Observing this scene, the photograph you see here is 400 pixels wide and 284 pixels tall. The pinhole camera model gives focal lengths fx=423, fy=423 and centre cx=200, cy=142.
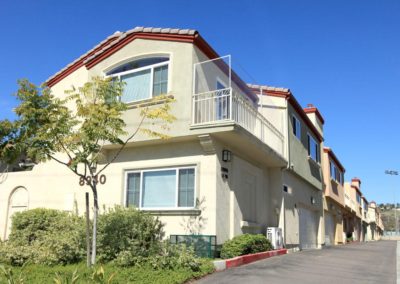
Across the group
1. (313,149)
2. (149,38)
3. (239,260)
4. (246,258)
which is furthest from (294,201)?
(149,38)

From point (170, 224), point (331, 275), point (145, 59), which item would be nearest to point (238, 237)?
point (170, 224)

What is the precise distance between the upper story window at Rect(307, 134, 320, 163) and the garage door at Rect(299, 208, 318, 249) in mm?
3169

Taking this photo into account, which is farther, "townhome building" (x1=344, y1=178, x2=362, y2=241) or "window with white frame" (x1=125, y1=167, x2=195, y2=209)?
"townhome building" (x1=344, y1=178, x2=362, y2=241)

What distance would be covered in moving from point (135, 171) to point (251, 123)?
13.8ft

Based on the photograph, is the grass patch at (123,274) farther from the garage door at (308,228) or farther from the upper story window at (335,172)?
the upper story window at (335,172)

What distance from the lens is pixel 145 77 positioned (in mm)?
14109

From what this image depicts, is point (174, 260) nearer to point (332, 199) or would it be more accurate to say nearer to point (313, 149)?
point (313, 149)

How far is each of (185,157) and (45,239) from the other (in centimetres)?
469

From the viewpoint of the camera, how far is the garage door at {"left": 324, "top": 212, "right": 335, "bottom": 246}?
2823cm

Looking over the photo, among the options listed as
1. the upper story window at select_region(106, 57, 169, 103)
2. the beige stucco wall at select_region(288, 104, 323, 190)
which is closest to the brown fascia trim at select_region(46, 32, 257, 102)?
the upper story window at select_region(106, 57, 169, 103)

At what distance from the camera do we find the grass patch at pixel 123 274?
879cm

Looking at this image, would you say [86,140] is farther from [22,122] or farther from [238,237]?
[238,237]

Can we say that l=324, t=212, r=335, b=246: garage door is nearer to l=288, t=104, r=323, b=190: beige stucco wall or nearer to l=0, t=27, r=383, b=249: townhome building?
l=288, t=104, r=323, b=190: beige stucco wall

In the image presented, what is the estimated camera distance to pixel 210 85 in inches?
554
